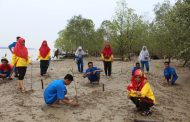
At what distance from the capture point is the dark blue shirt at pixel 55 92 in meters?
11.6

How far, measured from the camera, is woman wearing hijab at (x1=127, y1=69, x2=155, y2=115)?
11.3m

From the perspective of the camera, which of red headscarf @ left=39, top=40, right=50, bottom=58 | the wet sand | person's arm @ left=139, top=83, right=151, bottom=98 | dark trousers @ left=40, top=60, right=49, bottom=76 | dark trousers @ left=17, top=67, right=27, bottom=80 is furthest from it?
dark trousers @ left=40, top=60, right=49, bottom=76

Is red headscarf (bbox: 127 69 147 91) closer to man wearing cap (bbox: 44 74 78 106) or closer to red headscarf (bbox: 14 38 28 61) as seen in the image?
man wearing cap (bbox: 44 74 78 106)

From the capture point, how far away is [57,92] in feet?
38.2

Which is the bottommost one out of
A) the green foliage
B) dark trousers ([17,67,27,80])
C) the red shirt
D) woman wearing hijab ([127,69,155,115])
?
woman wearing hijab ([127,69,155,115])

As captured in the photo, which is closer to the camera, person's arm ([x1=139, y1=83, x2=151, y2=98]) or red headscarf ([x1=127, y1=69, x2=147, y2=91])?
person's arm ([x1=139, y1=83, x2=151, y2=98])

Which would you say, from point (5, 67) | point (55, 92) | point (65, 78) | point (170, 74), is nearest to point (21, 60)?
point (55, 92)

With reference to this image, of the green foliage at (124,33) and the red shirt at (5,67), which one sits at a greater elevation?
the green foliage at (124,33)

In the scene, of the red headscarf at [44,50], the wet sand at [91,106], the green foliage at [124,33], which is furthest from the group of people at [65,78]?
the green foliage at [124,33]

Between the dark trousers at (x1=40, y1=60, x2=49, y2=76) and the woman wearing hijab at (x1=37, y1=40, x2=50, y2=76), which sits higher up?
the woman wearing hijab at (x1=37, y1=40, x2=50, y2=76)

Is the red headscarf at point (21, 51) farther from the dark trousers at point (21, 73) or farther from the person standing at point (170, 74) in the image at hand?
the person standing at point (170, 74)

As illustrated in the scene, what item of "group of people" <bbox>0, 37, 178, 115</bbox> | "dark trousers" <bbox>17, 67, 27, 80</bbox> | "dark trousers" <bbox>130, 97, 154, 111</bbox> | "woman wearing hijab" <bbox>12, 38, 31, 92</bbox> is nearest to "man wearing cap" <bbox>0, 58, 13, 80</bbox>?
"group of people" <bbox>0, 37, 178, 115</bbox>

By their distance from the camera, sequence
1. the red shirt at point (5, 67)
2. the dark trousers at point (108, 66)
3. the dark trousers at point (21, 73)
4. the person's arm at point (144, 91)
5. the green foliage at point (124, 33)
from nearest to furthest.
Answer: the person's arm at point (144, 91) → the dark trousers at point (21, 73) → the red shirt at point (5, 67) → the dark trousers at point (108, 66) → the green foliage at point (124, 33)

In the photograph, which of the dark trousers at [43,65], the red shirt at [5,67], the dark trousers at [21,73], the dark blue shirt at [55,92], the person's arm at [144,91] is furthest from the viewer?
the dark trousers at [43,65]
